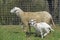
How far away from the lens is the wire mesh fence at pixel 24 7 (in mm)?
12406

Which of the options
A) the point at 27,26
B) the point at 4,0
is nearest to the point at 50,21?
the point at 27,26

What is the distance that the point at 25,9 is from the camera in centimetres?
1242

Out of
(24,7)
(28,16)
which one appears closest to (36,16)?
(28,16)

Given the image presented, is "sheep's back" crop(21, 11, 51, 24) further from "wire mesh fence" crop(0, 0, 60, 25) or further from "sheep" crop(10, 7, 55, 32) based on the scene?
"wire mesh fence" crop(0, 0, 60, 25)

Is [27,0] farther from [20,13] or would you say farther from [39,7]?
[20,13]

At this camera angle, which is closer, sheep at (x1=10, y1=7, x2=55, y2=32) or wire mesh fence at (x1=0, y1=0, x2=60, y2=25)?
sheep at (x1=10, y1=7, x2=55, y2=32)

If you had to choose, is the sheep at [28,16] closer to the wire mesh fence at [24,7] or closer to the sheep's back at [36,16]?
the sheep's back at [36,16]

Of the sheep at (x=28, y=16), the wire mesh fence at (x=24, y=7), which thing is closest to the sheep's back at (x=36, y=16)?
the sheep at (x=28, y=16)

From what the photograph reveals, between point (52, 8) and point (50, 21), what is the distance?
1556mm

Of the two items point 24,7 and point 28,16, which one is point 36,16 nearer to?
point 28,16

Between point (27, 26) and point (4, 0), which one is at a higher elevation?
point (4, 0)

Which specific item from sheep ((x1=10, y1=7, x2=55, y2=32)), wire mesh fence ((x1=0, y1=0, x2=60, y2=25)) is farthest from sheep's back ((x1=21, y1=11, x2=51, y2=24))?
wire mesh fence ((x1=0, y1=0, x2=60, y2=25))

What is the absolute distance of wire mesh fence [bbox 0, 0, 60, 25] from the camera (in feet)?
40.7

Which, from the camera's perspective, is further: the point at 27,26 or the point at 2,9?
the point at 2,9
